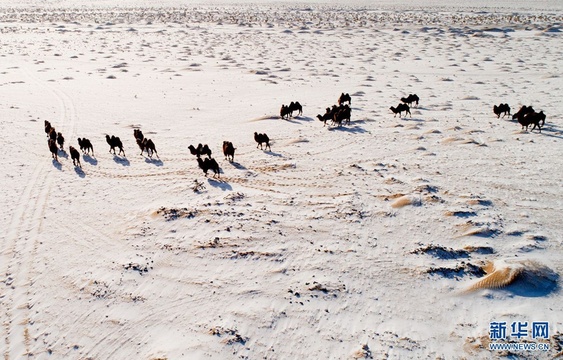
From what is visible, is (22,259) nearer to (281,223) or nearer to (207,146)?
(281,223)

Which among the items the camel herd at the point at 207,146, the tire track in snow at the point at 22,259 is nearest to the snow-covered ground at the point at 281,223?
the tire track in snow at the point at 22,259

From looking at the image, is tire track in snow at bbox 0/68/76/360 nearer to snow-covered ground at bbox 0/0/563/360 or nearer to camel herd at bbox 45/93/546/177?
snow-covered ground at bbox 0/0/563/360

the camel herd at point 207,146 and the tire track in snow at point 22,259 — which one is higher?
the camel herd at point 207,146

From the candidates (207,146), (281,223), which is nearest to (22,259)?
(281,223)

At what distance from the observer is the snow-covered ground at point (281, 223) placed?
20.1 feet

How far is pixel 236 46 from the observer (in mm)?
31125

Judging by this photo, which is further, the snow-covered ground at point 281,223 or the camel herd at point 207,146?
the camel herd at point 207,146

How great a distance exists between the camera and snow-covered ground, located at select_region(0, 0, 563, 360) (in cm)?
611

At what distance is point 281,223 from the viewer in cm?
848


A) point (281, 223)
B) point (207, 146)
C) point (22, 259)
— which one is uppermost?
point (207, 146)

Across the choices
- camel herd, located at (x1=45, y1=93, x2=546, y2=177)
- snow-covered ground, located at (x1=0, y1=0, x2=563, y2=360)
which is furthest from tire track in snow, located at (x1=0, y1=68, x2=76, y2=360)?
camel herd, located at (x1=45, y1=93, x2=546, y2=177)

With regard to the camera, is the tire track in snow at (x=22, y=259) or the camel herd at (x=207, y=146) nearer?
the tire track in snow at (x=22, y=259)

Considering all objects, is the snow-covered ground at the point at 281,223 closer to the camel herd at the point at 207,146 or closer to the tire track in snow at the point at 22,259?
the tire track in snow at the point at 22,259

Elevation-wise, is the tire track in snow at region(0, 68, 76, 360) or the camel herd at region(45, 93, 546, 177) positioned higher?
the camel herd at region(45, 93, 546, 177)
